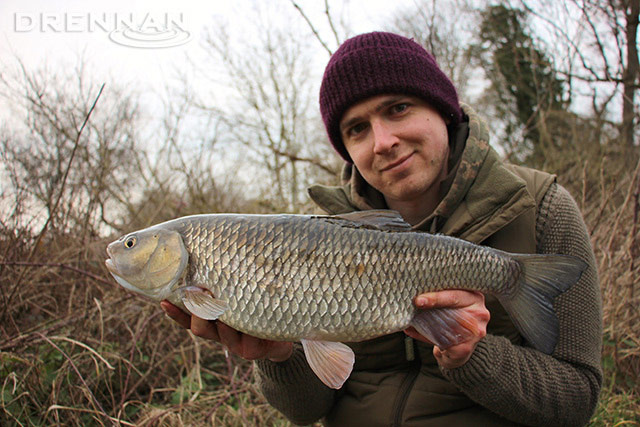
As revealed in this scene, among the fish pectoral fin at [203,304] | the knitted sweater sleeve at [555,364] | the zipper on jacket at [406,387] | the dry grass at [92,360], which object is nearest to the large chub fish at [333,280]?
the fish pectoral fin at [203,304]

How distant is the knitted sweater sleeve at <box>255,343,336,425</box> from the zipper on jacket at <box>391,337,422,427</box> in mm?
302

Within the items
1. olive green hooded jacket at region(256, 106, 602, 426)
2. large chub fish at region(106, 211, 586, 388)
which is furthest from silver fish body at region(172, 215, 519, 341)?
olive green hooded jacket at region(256, 106, 602, 426)

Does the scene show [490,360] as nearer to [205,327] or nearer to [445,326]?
[445,326]

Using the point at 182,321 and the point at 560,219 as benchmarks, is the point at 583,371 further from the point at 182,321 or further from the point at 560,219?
the point at 182,321

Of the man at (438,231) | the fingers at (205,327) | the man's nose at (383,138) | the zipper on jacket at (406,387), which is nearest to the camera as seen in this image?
the fingers at (205,327)

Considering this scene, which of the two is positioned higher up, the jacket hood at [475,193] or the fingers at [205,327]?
the jacket hood at [475,193]

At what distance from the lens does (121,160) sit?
4965 mm

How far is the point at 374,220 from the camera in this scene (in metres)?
1.46

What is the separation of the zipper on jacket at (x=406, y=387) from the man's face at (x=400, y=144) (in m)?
0.58

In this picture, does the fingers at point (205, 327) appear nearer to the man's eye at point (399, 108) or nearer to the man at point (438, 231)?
the man at point (438, 231)

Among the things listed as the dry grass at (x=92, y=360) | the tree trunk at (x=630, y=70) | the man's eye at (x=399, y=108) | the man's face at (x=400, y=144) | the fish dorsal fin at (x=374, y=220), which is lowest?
the dry grass at (x=92, y=360)

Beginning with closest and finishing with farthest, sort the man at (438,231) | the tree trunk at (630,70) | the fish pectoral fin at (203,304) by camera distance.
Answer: the fish pectoral fin at (203,304) → the man at (438,231) → the tree trunk at (630,70)

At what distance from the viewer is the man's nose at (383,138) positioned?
67.9 inches

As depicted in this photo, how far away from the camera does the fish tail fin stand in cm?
134
